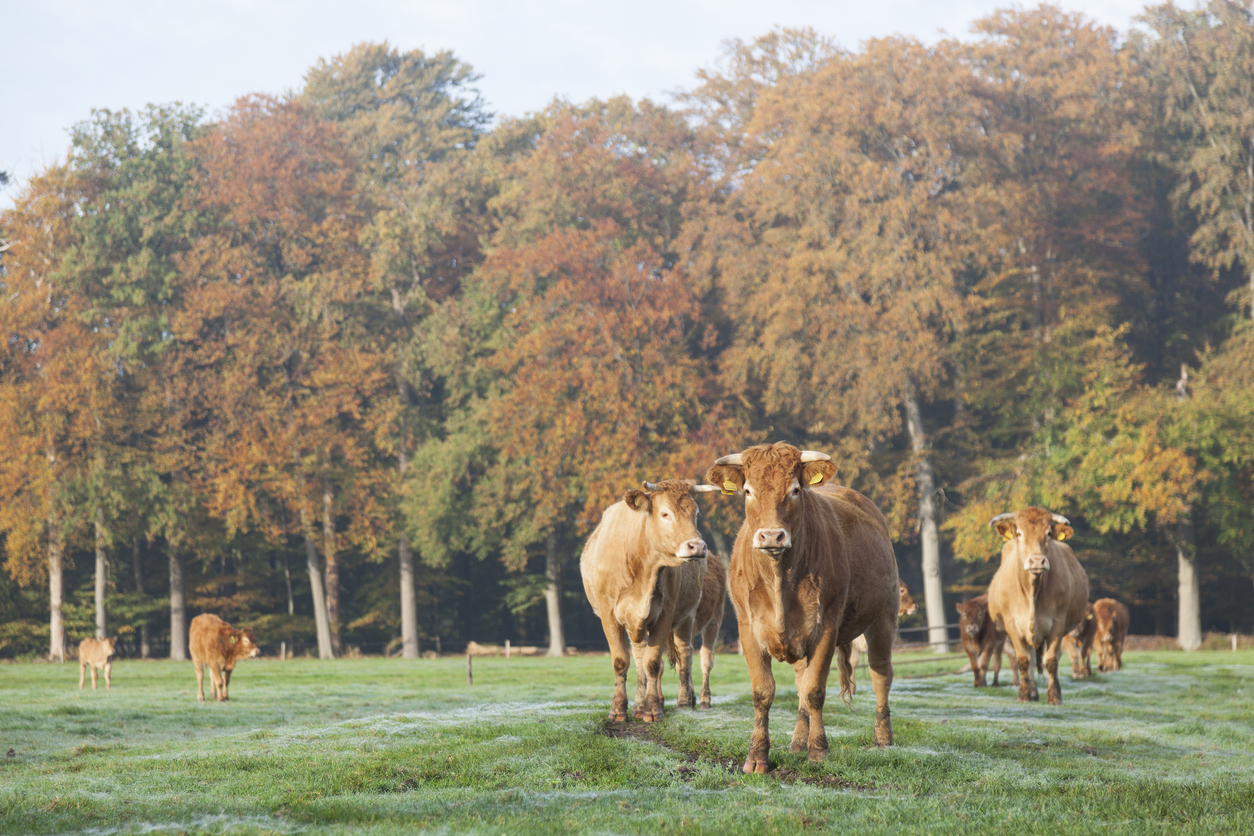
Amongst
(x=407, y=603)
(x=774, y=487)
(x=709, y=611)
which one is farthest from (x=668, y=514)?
(x=407, y=603)

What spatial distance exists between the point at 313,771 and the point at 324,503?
33670 millimetres

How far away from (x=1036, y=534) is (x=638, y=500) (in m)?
6.43

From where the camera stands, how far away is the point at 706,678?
14.4 metres

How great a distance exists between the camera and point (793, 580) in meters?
8.62

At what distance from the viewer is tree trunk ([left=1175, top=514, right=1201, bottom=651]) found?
118 feet

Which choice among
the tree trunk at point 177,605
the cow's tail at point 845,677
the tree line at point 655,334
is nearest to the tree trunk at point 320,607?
the tree line at point 655,334

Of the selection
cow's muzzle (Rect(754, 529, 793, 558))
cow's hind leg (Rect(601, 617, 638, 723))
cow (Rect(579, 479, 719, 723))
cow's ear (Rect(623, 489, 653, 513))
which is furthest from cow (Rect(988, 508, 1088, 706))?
cow's muzzle (Rect(754, 529, 793, 558))

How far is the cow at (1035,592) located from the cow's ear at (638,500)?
5.94 m

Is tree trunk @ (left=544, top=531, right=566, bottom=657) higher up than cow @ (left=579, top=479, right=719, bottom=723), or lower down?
lower down

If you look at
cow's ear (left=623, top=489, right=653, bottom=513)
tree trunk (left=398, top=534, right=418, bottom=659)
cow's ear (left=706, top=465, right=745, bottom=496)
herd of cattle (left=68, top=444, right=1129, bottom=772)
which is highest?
cow's ear (left=706, top=465, right=745, bottom=496)

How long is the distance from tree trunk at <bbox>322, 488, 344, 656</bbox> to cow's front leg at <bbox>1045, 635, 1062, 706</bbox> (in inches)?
1170

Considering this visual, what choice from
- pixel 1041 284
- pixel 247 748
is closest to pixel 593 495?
pixel 1041 284

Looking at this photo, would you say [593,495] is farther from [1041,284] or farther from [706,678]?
[706,678]

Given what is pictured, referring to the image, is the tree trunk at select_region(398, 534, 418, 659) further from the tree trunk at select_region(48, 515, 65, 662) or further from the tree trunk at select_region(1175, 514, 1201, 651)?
the tree trunk at select_region(1175, 514, 1201, 651)
